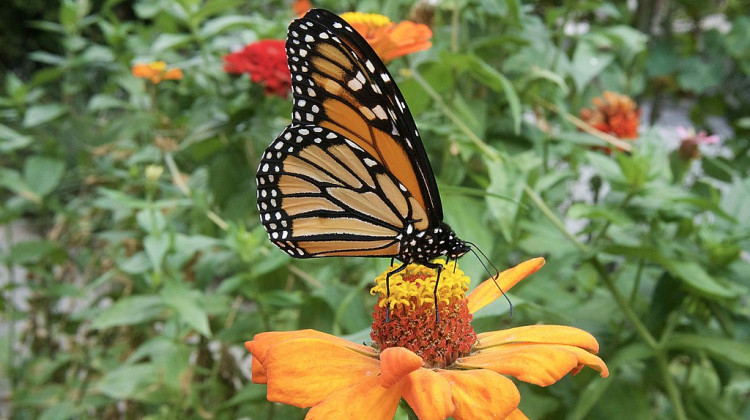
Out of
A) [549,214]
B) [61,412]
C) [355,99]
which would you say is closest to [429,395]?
[355,99]

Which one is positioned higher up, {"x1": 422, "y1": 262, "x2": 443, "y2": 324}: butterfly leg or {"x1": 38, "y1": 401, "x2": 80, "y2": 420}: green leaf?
{"x1": 422, "y1": 262, "x2": 443, "y2": 324}: butterfly leg

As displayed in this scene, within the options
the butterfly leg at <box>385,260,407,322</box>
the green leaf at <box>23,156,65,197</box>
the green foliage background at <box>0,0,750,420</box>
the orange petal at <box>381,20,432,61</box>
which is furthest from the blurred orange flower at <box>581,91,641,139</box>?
the green leaf at <box>23,156,65,197</box>

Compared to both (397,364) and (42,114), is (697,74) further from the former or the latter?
(397,364)

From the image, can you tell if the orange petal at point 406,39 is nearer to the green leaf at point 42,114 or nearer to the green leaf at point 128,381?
the green leaf at point 128,381

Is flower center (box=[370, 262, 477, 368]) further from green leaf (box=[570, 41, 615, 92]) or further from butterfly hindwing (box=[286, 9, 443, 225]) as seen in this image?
green leaf (box=[570, 41, 615, 92])

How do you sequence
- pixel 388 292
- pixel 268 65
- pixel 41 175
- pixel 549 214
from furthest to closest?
1. pixel 41 175
2. pixel 268 65
3. pixel 549 214
4. pixel 388 292

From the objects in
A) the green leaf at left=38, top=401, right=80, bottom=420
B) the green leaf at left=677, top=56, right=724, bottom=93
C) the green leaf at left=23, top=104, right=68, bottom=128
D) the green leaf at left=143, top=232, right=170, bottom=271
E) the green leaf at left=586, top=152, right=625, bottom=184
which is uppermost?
the green leaf at left=586, top=152, right=625, bottom=184

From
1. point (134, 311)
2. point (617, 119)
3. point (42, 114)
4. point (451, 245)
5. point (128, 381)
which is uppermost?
point (451, 245)
